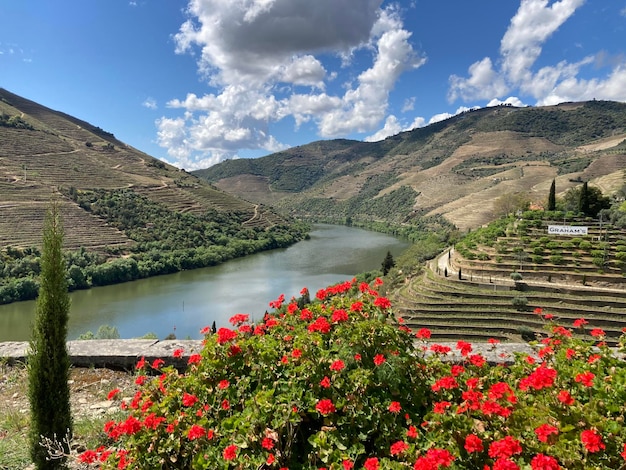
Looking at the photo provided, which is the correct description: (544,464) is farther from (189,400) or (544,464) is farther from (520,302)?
(520,302)

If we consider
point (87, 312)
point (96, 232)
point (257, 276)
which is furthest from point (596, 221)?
point (96, 232)

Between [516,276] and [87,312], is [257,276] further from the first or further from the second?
[516,276]

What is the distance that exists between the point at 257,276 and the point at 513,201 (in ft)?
111

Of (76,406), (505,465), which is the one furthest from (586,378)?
(76,406)

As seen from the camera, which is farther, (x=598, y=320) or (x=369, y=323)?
(x=598, y=320)

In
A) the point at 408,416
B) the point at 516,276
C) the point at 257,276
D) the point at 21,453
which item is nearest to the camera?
the point at 408,416

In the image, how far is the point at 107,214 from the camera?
4744cm

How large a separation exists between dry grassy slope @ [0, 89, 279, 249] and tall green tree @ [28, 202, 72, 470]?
30.5 meters

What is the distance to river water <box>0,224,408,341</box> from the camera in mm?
24641

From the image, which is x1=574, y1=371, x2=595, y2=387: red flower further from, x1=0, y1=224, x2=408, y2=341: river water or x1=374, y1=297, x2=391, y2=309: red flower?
x1=0, y1=224, x2=408, y2=341: river water

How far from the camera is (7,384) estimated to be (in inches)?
164

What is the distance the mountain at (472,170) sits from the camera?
72938 mm

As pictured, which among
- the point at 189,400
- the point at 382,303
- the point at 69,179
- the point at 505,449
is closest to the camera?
the point at 505,449

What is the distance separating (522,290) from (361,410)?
986 inches
